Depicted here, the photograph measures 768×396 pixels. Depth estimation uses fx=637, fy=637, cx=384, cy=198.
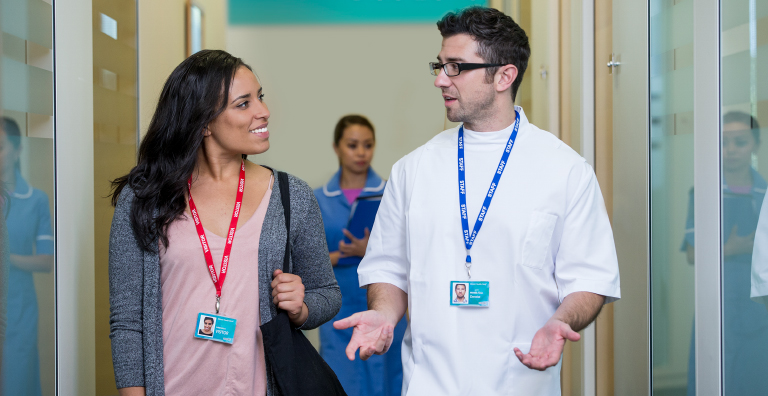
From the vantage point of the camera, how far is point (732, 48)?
196 cm

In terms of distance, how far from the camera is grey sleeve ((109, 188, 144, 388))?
1.63 metres

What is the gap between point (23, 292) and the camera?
6.94 ft

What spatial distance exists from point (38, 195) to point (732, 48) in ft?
A: 7.61

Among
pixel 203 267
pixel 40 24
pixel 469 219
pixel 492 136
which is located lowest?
pixel 203 267

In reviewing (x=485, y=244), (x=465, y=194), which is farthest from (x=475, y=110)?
(x=485, y=244)

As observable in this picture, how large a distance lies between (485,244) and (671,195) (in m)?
1.05

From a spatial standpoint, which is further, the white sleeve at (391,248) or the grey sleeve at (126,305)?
the white sleeve at (391,248)

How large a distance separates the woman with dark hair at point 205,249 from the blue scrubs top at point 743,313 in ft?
4.05

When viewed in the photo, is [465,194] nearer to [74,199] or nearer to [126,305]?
[126,305]

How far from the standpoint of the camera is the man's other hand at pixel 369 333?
1.59 m

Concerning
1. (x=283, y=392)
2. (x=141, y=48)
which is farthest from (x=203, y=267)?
(x=141, y=48)

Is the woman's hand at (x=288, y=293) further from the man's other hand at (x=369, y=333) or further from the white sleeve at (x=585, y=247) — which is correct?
the white sleeve at (x=585, y=247)

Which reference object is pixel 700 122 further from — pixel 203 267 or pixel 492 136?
pixel 203 267

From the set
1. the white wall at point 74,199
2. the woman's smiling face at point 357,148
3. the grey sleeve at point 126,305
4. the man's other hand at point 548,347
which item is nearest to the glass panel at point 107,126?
the white wall at point 74,199
